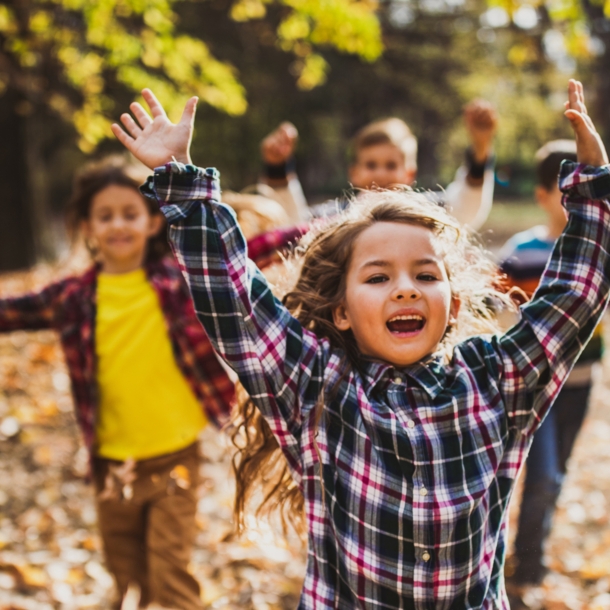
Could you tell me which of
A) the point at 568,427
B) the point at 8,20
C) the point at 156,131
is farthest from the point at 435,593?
the point at 8,20

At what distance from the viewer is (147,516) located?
2959mm

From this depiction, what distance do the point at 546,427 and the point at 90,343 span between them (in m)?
2.12

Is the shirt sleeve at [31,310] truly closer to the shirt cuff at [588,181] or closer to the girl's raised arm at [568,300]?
the girl's raised arm at [568,300]

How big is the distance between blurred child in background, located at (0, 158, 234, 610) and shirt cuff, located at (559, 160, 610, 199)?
164 centimetres

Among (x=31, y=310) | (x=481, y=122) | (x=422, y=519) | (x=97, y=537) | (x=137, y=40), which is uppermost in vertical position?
(x=137, y=40)

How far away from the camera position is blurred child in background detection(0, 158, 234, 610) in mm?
2898

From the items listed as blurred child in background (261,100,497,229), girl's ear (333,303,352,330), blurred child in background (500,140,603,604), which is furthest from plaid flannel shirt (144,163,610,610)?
blurred child in background (261,100,497,229)

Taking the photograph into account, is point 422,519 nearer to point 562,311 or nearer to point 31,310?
point 562,311

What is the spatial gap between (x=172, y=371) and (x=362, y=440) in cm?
143

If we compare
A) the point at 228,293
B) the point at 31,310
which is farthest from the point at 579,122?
the point at 31,310

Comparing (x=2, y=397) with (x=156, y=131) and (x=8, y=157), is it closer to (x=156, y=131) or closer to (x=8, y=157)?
(x=156, y=131)

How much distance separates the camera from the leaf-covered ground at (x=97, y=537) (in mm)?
3434

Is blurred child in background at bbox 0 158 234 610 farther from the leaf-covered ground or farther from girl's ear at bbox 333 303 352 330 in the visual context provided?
girl's ear at bbox 333 303 352 330

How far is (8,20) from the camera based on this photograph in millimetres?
5996
